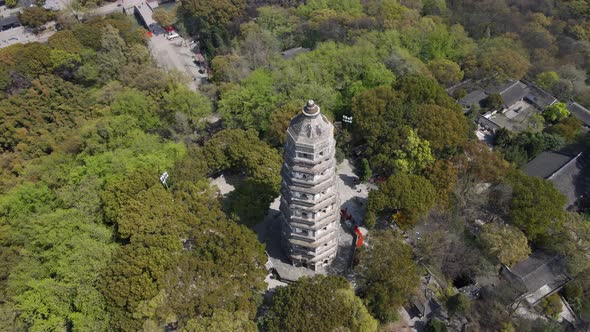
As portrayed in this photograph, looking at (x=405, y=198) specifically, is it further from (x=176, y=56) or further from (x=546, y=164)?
(x=176, y=56)

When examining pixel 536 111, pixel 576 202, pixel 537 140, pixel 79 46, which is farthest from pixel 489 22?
pixel 79 46

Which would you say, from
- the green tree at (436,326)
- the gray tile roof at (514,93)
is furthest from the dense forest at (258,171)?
the gray tile roof at (514,93)

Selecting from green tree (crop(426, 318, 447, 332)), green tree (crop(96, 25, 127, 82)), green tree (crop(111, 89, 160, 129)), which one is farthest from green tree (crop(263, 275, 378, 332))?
green tree (crop(96, 25, 127, 82))


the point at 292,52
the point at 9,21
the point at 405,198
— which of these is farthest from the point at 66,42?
the point at 405,198

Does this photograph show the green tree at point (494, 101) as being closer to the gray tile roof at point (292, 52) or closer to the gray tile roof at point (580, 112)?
the gray tile roof at point (580, 112)

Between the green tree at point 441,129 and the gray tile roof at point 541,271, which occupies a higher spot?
the green tree at point 441,129

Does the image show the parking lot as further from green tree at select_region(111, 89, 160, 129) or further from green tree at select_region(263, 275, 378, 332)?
green tree at select_region(263, 275, 378, 332)
